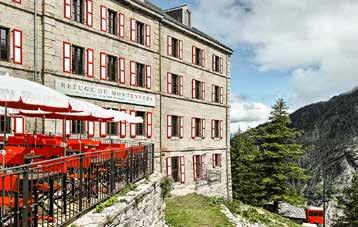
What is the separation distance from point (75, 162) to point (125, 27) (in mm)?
16471

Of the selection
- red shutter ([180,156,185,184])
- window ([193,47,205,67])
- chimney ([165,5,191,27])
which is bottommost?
red shutter ([180,156,185,184])

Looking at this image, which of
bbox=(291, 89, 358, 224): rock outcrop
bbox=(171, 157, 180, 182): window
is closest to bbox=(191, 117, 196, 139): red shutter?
bbox=(171, 157, 180, 182): window

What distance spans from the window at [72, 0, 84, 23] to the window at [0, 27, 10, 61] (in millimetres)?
3989

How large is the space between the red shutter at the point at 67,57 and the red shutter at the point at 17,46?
2.37 metres

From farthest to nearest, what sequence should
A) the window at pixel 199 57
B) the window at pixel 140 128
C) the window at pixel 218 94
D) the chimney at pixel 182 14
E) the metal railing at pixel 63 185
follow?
the window at pixel 218 94
the chimney at pixel 182 14
the window at pixel 199 57
the window at pixel 140 128
the metal railing at pixel 63 185

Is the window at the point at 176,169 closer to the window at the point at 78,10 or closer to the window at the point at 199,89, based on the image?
the window at the point at 199,89

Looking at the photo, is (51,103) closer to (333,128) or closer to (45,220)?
(45,220)

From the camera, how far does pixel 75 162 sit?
747 cm

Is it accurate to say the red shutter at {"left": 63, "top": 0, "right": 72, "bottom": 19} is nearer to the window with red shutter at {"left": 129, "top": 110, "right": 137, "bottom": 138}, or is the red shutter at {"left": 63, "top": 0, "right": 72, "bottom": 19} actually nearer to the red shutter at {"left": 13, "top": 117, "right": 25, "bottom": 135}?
the red shutter at {"left": 13, "top": 117, "right": 25, "bottom": 135}

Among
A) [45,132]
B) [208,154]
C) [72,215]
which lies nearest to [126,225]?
[72,215]

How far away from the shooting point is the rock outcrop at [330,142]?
6694cm

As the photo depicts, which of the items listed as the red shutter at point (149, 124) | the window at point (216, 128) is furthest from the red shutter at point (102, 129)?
the window at point (216, 128)

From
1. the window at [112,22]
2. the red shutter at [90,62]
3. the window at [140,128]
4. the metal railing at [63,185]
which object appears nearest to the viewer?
the metal railing at [63,185]

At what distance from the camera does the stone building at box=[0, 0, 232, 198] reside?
57.4 ft
